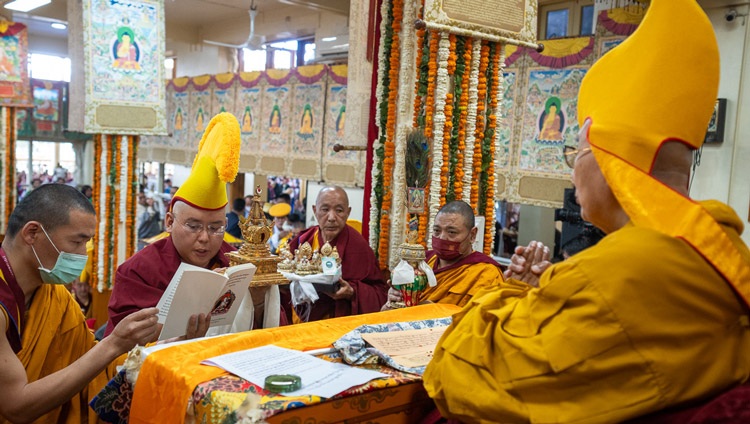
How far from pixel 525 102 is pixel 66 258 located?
728 centimetres

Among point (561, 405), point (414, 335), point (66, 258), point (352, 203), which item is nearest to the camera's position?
point (561, 405)

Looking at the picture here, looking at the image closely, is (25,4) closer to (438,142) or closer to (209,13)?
(209,13)

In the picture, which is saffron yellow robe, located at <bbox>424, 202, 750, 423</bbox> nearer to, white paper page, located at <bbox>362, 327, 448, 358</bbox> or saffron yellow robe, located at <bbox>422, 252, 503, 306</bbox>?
white paper page, located at <bbox>362, 327, 448, 358</bbox>

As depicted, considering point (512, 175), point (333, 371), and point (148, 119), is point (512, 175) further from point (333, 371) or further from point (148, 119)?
point (333, 371)

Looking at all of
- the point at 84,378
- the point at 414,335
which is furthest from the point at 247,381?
the point at 84,378

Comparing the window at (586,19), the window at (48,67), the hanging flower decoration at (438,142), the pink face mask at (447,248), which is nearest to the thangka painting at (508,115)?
the window at (586,19)

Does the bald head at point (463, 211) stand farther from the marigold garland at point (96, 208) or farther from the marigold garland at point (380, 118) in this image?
the marigold garland at point (96, 208)

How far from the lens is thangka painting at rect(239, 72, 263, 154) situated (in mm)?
12664

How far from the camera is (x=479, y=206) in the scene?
15.4ft

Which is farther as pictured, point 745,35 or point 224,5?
point 224,5

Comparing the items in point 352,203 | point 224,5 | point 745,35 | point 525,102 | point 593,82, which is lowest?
point 352,203

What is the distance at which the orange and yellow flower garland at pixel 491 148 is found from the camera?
4520 mm

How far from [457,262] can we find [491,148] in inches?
47.5

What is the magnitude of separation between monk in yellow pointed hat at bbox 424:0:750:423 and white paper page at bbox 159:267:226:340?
105cm
